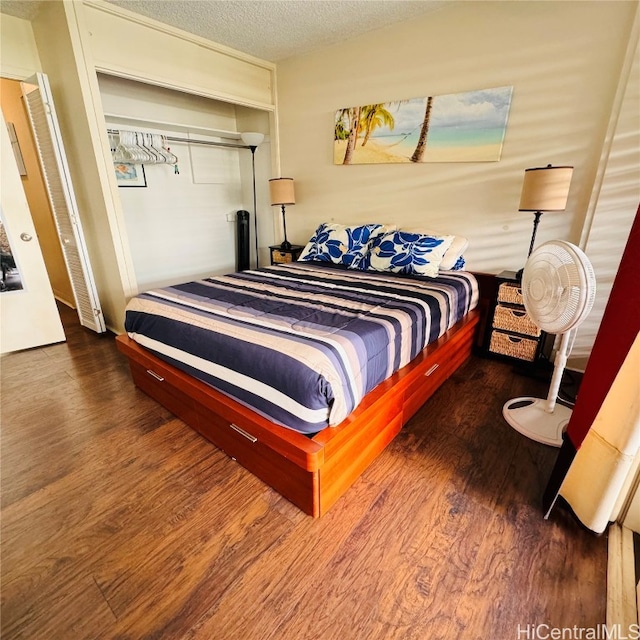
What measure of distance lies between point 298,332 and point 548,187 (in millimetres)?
1854

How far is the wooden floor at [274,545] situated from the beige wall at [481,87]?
1694 mm

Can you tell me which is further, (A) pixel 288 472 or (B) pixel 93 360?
(B) pixel 93 360

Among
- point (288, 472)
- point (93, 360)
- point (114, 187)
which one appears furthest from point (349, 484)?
point (114, 187)

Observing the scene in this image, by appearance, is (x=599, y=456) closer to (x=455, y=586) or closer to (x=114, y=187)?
(x=455, y=586)

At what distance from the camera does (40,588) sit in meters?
1.18

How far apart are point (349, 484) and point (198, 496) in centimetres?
68

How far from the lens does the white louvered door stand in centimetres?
267

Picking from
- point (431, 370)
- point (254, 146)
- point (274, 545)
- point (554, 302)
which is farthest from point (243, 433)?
point (254, 146)

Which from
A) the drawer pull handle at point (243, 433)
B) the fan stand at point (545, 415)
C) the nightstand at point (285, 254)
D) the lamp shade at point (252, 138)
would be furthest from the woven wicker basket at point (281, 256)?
the fan stand at point (545, 415)

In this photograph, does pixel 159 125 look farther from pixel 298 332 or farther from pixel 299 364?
pixel 299 364

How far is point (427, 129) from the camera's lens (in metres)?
2.85

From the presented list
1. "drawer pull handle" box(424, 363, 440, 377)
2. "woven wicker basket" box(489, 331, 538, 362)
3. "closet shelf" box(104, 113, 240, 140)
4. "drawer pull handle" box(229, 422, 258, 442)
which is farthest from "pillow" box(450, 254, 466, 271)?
"closet shelf" box(104, 113, 240, 140)

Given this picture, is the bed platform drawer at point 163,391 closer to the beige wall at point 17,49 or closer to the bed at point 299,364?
the bed at point 299,364

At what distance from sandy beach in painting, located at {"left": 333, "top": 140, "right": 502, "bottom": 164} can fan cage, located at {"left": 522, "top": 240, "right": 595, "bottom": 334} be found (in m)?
1.34
